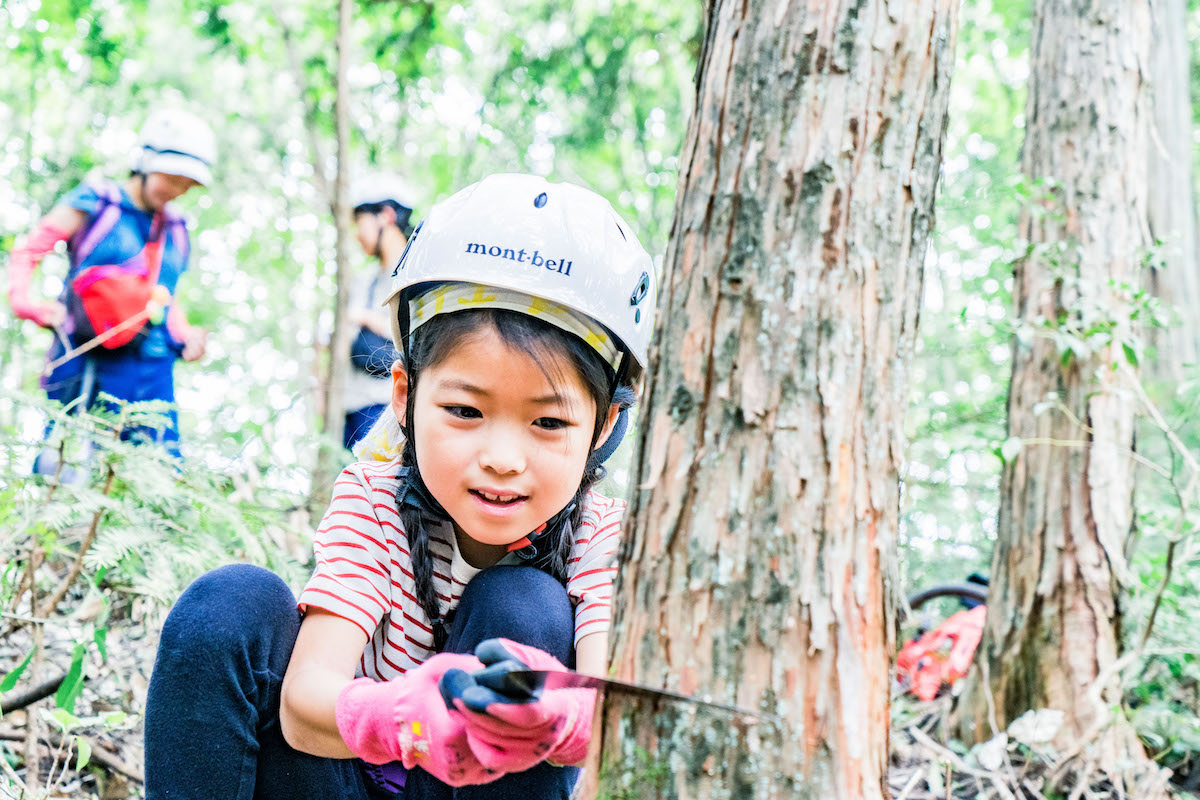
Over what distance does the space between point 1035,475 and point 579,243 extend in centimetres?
191

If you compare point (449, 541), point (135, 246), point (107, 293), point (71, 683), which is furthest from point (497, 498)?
point (135, 246)

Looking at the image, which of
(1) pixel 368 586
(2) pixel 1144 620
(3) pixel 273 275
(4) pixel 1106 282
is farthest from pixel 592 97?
(3) pixel 273 275

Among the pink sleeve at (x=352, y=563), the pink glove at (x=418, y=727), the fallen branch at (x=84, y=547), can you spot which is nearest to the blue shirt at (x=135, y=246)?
the fallen branch at (x=84, y=547)

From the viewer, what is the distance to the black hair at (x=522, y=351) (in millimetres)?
1709

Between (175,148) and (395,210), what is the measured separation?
3.46 feet

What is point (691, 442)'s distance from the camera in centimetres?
115

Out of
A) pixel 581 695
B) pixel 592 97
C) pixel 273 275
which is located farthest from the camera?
pixel 273 275

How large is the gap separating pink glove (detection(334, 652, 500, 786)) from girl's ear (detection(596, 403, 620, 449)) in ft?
2.30

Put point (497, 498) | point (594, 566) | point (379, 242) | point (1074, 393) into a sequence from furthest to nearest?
point (379, 242) < point (1074, 393) < point (594, 566) < point (497, 498)

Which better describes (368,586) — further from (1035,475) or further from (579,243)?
(1035,475)

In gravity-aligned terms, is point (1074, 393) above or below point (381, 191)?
below

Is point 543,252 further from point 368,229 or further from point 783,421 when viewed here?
point 368,229

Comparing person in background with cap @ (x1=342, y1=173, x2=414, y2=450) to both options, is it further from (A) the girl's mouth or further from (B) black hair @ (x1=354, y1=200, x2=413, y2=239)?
(A) the girl's mouth

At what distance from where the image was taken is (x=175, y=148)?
4.43m
